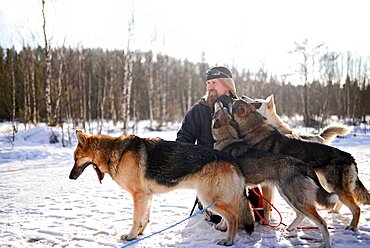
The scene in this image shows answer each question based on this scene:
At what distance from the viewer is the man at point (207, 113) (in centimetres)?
493

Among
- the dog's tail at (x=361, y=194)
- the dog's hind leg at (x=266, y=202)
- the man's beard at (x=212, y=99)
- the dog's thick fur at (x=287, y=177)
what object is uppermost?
the man's beard at (x=212, y=99)

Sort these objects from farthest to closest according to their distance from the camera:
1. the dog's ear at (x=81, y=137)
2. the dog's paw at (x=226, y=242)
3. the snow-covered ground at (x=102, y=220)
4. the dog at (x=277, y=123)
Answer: the dog at (x=277, y=123) → the dog's ear at (x=81, y=137) → the snow-covered ground at (x=102, y=220) → the dog's paw at (x=226, y=242)

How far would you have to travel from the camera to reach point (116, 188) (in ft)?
22.6

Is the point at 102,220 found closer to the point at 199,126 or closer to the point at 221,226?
the point at 221,226

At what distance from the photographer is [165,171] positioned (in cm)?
371

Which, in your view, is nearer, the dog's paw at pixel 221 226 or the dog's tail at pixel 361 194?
the dog's tail at pixel 361 194

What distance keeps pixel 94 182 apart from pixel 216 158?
5031 millimetres

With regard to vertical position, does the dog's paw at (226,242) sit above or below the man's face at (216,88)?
below

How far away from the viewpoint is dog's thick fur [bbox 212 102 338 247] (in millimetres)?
3320

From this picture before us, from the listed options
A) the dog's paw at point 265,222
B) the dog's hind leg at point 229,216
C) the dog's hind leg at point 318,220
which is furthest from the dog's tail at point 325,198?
the dog's paw at point 265,222

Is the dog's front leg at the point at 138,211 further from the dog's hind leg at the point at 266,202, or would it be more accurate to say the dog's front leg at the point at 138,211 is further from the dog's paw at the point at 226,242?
the dog's hind leg at the point at 266,202

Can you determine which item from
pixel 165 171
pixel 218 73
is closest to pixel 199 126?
pixel 218 73

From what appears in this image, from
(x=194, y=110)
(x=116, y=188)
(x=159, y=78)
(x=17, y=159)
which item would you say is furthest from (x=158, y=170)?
(x=159, y=78)

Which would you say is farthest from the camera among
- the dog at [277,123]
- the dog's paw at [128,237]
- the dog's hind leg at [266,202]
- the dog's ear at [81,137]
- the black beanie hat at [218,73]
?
the black beanie hat at [218,73]
